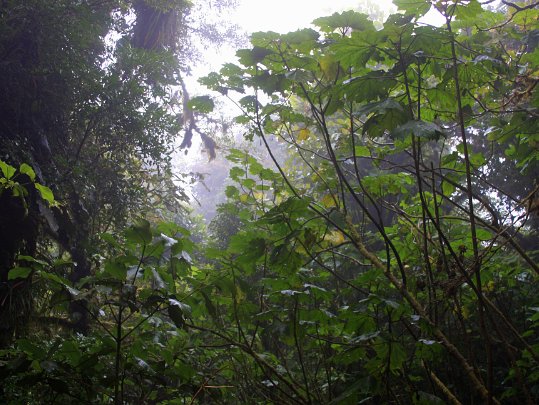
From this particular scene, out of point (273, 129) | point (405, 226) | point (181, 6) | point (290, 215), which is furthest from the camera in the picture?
point (181, 6)

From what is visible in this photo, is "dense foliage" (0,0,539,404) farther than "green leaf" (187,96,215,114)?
No

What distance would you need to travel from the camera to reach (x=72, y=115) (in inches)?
207

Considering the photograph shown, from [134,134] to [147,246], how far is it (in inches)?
170

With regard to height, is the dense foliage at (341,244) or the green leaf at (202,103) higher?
the green leaf at (202,103)

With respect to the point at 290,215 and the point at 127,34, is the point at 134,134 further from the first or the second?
the point at 290,215

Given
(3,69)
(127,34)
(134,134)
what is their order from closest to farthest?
(3,69), (134,134), (127,34)

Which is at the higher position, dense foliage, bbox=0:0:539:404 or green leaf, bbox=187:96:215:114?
green leaf, bbox=187:96:215:114

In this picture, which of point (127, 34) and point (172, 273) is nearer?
point (172, 273)

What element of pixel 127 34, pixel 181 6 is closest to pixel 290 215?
pixel 181 6

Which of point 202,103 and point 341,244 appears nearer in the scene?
point 341,244

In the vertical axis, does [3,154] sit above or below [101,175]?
below

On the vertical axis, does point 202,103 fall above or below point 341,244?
above

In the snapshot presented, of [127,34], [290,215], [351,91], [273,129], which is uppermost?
[127,34]

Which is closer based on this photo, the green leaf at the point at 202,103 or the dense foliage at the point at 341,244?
the dense foliage at the point at 341,244
